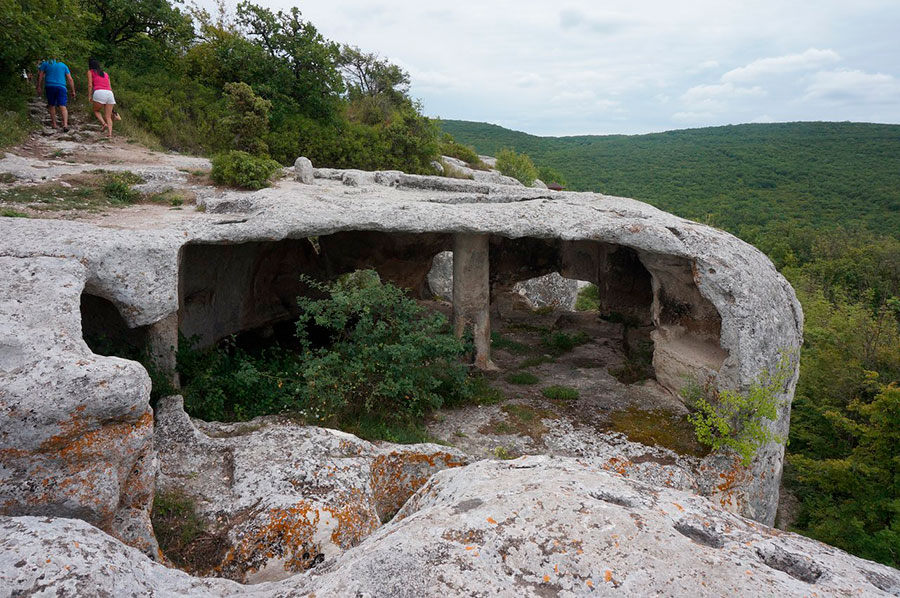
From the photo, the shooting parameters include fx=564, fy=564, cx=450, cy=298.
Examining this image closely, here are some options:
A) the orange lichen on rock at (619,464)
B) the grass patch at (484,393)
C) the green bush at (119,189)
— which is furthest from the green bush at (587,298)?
the green bush at (119,189)

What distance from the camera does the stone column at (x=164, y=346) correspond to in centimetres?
766

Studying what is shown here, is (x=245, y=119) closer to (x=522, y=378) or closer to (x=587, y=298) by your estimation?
(x=522, y=378)

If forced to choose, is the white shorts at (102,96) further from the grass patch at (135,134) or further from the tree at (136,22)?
the tree at (136,22)

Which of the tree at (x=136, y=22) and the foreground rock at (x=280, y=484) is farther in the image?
the tree at (x=136, y=22)

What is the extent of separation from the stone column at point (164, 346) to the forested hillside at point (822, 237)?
40.1ft

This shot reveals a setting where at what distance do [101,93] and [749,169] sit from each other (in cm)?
5595

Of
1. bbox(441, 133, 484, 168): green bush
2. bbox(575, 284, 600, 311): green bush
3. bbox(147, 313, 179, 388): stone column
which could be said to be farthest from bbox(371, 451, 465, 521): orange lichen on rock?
bbox(441, 133, 484, 168): green bush

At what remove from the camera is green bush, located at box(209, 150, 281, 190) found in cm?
996

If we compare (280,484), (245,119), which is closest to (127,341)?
(280,484)

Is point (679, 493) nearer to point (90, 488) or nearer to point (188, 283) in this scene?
point (90, 488)

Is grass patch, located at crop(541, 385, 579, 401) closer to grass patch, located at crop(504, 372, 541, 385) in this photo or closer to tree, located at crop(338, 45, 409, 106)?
grass patch, located at crop(504, 372, 541, 385)

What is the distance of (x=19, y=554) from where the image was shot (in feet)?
9.06

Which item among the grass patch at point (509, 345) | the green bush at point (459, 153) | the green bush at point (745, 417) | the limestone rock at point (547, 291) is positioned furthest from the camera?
the green bush at point (459, 153)

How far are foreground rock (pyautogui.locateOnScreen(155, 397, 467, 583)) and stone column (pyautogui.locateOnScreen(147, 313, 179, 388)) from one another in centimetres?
74
